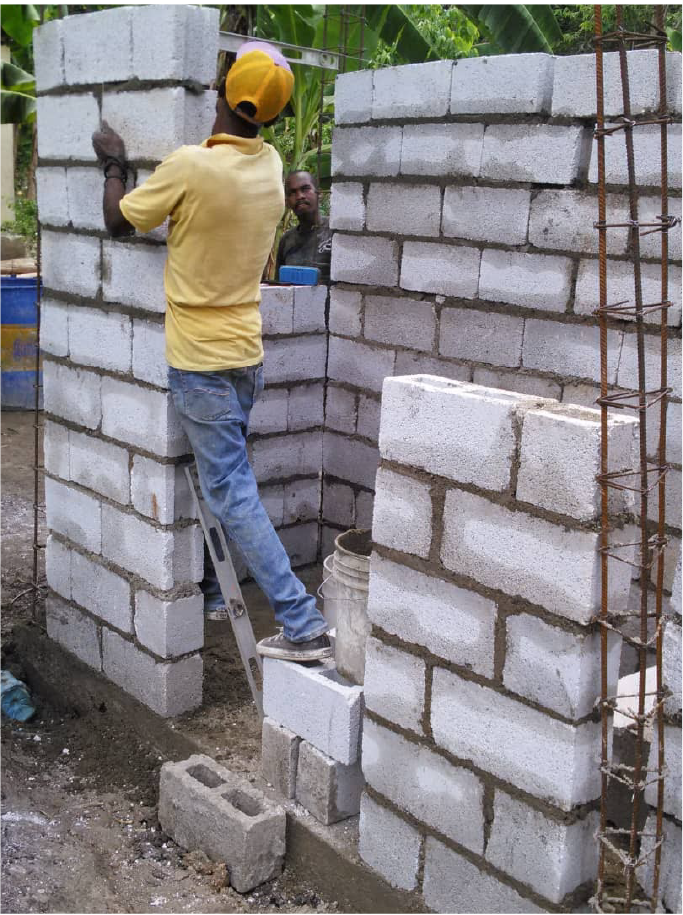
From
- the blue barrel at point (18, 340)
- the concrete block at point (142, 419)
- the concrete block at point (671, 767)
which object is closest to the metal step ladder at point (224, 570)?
the concrete block at point (142, 419)

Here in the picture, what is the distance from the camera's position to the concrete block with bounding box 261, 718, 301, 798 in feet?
11.6

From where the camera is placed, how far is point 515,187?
15.7ft

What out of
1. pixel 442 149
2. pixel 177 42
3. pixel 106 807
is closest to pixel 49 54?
pixel 177 42

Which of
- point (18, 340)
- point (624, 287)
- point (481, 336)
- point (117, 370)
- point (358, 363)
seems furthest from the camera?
point (18, 340)

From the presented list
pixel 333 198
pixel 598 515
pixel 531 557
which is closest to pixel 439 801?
pixel 531 557

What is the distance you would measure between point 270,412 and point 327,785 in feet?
8.88

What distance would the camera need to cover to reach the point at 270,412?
224 inches

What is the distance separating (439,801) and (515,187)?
9.88 ft

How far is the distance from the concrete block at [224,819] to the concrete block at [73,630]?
3.73 ft

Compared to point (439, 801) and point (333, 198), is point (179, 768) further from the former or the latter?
point (333, 198)

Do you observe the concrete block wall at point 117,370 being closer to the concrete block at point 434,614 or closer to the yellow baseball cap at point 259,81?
the yellow baseball cap at point 259,81

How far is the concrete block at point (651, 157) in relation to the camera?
4156mm

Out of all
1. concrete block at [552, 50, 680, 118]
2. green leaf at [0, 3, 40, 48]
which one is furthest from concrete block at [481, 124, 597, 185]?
green leaf at [0, 3, 40, 48]

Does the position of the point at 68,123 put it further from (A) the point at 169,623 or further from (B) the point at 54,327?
(A) the point at 169,623
